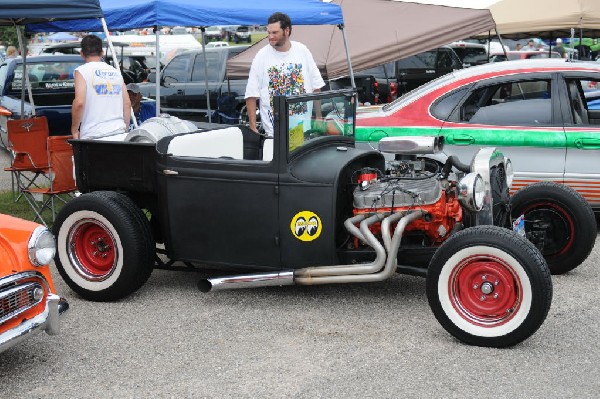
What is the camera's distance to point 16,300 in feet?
13.5

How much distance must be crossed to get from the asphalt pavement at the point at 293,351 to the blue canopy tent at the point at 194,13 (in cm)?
319

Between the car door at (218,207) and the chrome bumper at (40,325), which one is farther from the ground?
the car door at (218,207)

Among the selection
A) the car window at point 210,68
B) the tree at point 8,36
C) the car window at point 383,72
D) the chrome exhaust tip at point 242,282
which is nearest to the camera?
the chrome exhaust tip at point 242,282

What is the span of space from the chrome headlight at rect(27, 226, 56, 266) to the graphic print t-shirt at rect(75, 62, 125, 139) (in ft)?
8.70

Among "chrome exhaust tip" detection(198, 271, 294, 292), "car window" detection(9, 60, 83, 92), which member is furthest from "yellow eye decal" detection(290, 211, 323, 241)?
"car window" detection(9, 60, 83, 92)

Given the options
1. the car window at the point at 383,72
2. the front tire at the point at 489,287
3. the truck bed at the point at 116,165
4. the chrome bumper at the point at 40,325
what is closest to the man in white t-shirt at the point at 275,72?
the truck bed at the point at 116,165

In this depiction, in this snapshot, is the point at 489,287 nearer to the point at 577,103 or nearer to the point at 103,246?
the point at 103,246

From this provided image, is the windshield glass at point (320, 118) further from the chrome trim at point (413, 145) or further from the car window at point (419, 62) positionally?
the car window at point (419, 62)

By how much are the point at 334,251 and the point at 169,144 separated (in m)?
1.33

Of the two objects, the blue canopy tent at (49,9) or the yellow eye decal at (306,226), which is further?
the blue canopy tent at (49,9)

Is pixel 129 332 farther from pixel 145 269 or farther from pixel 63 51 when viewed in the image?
pixel 63 51

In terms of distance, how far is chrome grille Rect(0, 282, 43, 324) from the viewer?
402cm

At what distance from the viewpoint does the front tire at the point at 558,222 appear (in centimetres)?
564

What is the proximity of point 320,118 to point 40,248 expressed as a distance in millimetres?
2045
